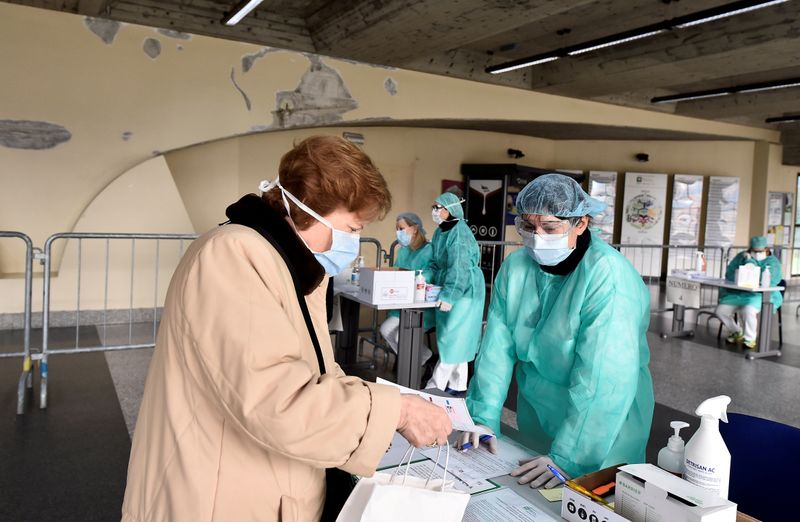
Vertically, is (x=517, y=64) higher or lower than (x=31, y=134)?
higher

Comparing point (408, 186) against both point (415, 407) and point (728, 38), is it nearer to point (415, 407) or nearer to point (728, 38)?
point (728, 38)

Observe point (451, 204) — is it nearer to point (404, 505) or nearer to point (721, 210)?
point (404, 505)

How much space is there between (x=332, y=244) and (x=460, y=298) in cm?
343

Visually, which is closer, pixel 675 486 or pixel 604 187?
pixel 675 486

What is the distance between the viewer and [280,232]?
1181mm

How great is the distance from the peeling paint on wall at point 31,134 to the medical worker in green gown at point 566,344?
5.82 m

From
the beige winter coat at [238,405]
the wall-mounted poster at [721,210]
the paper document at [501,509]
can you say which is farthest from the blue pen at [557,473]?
the wall-mounted poster at [721,210]

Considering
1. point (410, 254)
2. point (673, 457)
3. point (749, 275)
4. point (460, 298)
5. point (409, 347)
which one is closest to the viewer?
point (673, 457)

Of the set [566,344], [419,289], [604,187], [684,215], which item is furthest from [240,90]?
[684,215]

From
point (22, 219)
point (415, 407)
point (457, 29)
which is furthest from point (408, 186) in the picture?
point (415, 407)

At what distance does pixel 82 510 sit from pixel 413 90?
A: 21.6 feet

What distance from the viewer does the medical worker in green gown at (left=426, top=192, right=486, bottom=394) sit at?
465cm

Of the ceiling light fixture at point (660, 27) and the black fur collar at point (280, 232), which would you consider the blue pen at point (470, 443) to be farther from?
the ceiling light fixture at point (660, 27)

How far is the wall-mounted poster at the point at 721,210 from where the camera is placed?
496 inches
